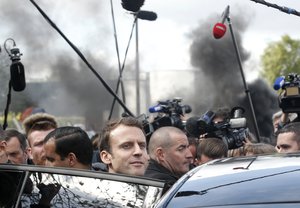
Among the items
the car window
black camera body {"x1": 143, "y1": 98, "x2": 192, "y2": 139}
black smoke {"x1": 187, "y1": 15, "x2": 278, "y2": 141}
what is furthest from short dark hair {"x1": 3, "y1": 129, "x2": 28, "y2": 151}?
black smoke {"x1": 187, "y1": 15, "x2": 278, "y2": 141}

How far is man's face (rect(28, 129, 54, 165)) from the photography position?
647cm

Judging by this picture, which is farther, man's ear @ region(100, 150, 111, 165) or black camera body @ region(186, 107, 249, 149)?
black camera body @ region(186, 107, 249, 149)

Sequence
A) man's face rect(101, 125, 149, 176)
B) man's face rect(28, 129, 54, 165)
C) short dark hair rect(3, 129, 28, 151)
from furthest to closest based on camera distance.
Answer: short dark hair rect(3, 129, 28, 151), man's face rect(28, 129, 54, 165), man's face rect(101, 125, 149, 176)

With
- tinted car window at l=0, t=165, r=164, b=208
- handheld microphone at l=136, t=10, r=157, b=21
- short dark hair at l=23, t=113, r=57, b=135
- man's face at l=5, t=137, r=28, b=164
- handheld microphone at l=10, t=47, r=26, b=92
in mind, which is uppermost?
handheld microphone at l=136, t=10, r=157, b=21

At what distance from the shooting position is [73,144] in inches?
208

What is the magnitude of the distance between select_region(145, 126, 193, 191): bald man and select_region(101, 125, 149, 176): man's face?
1.39 feet

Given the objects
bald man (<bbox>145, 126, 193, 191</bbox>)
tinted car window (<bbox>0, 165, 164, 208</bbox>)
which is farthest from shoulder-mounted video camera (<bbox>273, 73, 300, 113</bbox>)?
tinted car window (<bbox>0, 165, 164, 208</bbox>)

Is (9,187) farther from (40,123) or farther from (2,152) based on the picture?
(40,123)

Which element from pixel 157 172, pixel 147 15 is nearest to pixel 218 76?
pixel 147 15

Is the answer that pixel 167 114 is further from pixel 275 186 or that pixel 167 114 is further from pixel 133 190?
pixel 275 186

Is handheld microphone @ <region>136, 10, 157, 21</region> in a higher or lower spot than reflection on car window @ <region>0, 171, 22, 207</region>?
higher

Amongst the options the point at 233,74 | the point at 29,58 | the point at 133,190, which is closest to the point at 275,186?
the point at 133,190

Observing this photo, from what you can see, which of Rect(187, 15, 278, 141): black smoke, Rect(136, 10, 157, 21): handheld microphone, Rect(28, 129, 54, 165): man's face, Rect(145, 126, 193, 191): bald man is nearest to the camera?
Rect(145, 126, 193, 191): bald man

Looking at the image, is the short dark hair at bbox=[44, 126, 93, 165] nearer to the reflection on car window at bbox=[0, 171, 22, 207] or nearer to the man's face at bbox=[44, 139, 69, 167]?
the man's face at bbox=[44, 139, 69, 167]
